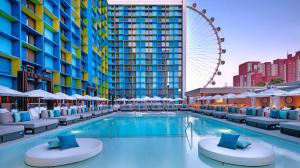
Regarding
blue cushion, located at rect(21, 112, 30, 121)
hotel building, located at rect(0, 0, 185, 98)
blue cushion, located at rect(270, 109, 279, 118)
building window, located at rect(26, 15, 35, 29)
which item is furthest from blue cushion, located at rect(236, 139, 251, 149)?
building window, located at rect(26, 15, 35, 29)

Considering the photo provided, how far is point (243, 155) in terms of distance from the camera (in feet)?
18.7

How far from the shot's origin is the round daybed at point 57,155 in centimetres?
552

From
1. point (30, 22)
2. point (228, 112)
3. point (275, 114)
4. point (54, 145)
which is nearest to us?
point (54, 145)

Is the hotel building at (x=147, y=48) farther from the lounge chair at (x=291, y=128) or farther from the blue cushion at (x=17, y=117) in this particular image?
the lounge chair at (x=291, y=128)

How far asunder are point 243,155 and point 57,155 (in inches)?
218

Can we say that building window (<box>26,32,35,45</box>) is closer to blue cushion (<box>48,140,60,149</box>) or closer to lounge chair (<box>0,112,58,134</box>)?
lounge chair (<box>0,112,58,134</box>)

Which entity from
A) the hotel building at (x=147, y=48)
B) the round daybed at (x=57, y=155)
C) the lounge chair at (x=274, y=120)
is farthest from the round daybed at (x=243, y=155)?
the hotel building at (x=147, y=48)

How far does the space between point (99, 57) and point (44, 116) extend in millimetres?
26143

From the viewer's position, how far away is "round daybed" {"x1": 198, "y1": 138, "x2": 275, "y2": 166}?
5547 millimetres

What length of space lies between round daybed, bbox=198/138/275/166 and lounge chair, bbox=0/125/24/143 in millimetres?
8206

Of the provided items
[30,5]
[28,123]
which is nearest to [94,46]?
[30,5]

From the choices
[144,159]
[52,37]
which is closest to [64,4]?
[52,37]

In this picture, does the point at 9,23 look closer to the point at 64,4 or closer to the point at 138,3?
the point at 64,4

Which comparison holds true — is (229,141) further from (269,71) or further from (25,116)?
(269,71)
